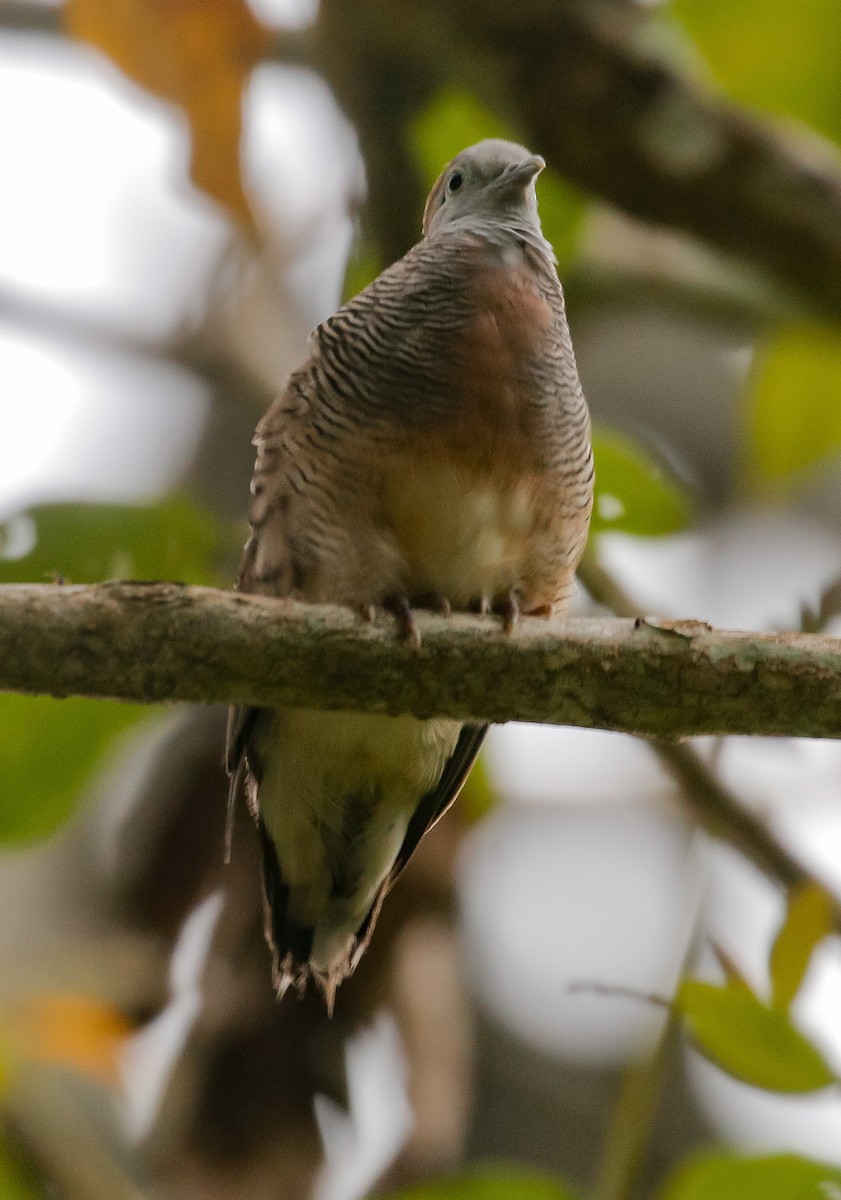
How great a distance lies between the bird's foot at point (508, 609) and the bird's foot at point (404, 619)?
7.4 inches

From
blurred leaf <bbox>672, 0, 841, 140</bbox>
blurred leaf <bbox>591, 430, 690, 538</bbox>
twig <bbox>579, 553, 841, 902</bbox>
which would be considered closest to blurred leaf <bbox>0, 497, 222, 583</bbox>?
blurred leaf <bbox>591, 430, 690, 538</bbox>

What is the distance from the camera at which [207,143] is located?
4.11 m

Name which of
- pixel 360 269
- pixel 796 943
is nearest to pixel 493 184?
pixel 360 269

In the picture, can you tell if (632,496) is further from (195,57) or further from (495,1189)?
(495,1189)

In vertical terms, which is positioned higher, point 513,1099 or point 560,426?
point 560,426

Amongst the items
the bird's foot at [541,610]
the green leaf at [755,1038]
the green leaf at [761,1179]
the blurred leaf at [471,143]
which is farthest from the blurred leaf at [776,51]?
the green leaf at [761,1179]

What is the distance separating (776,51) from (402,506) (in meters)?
2.39

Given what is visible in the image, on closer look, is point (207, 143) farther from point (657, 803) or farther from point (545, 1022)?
point (545, 1022)

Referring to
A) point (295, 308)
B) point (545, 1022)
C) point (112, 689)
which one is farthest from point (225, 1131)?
point (545, 1022)

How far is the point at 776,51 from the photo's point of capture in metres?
5.04

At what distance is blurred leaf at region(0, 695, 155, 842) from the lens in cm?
371

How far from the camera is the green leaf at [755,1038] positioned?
9.25 ft

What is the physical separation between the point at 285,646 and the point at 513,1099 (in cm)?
461

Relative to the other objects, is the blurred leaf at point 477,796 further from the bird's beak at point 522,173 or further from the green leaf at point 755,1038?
the green leaf at point 755,1038
